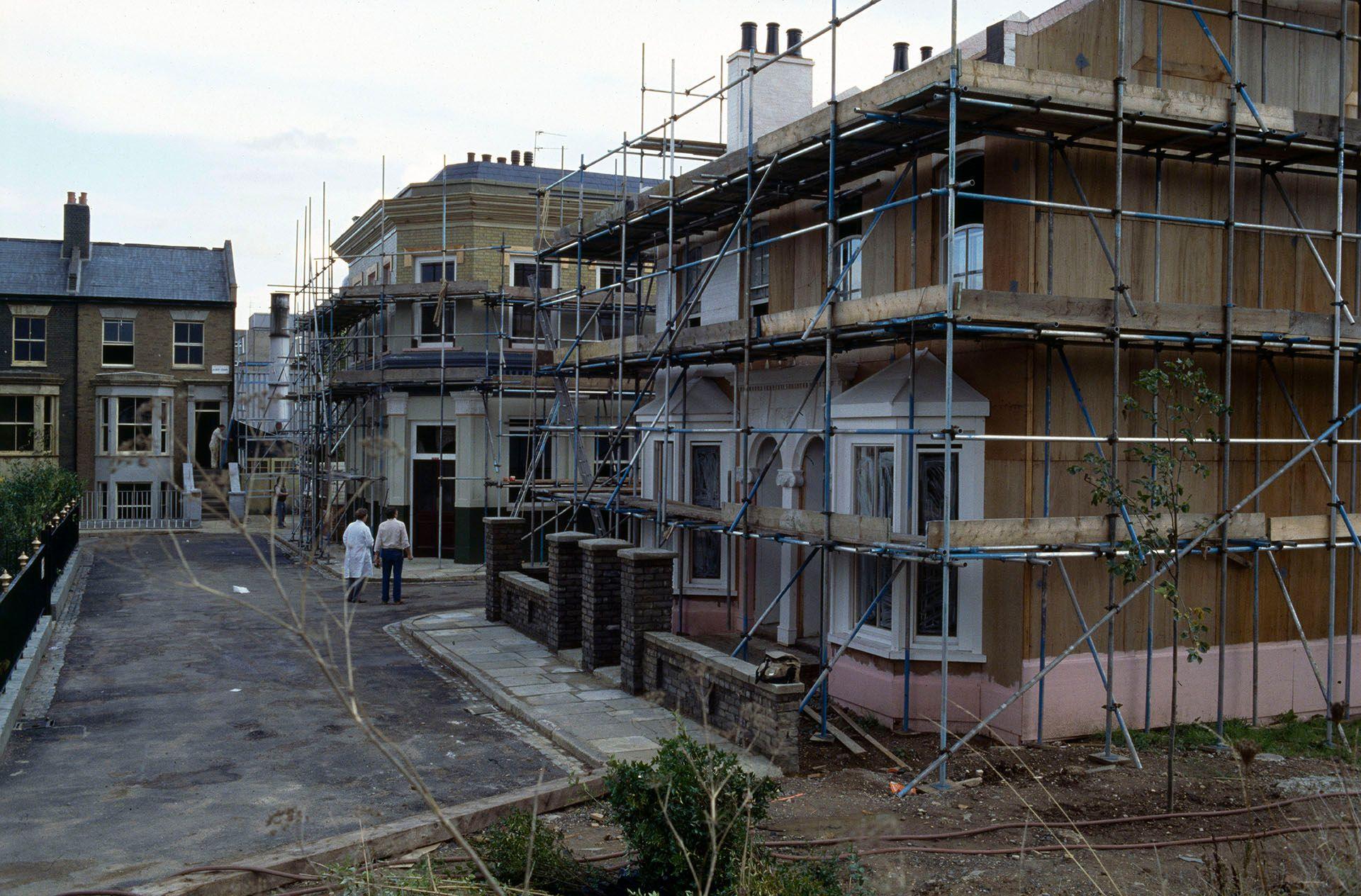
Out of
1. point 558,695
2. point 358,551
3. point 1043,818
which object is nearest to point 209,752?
point 558,695

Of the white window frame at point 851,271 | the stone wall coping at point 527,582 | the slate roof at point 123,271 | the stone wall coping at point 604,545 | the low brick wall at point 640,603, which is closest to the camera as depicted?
the low brick wall at point 640,603

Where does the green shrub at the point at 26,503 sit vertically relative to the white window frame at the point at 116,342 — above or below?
below

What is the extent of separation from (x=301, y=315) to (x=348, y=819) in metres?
26.3

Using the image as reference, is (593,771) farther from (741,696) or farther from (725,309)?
(725,309)

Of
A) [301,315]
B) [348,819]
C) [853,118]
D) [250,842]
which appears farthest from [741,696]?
[301,315]

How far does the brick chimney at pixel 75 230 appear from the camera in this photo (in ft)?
131

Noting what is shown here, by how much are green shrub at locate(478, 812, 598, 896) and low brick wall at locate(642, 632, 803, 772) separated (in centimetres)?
189

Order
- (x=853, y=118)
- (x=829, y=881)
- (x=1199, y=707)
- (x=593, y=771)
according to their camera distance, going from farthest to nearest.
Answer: (x=1199, y=707) < (x=853, y=118) < (x=593, y=771) < (x=829, y=881)

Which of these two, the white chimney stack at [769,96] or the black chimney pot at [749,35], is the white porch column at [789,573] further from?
the black chimney pot at [749,35]

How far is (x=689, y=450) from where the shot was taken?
17125 mm

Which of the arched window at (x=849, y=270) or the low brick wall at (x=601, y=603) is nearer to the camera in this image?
the arched window at (x=849, y=270)

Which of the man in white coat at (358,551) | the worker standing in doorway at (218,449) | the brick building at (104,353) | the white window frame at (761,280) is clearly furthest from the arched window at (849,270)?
the brick building at (104,353)

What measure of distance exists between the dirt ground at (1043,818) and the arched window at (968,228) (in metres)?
4.79

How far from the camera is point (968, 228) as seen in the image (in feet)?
39.9
